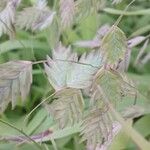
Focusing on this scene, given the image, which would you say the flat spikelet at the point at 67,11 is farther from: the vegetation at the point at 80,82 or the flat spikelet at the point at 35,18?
the flat spikelet at the point at 35,18

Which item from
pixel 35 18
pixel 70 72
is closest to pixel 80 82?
pixel 70 72

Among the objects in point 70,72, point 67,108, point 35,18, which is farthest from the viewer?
point 35,18

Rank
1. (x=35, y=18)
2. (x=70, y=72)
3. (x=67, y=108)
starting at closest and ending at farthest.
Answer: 1. (x=67, y=108)
2. (x=70, y=72)
3. (x=35, y=18)

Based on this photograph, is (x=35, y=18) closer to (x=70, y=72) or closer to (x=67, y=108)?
(x=70, y=72)

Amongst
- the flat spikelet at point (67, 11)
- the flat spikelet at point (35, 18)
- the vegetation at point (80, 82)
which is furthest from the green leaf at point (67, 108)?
the flat spikelet at point (35, 18)

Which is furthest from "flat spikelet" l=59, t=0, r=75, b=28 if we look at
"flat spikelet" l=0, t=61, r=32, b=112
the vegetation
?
"flat spikelet" l=0, t=61, r=32, b=112

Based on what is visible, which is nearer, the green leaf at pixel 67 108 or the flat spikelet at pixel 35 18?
the green leaf at pixel 67 108

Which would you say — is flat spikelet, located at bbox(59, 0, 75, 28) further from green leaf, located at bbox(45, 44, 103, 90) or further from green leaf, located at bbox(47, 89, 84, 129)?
green leaf, located at bbox(47, 89, 84, 129)

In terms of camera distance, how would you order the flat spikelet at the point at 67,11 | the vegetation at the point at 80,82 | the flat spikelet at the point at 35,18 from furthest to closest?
1. the flat spikelet at the point at 35,18
2. the flat spikelet at the point at 67,11
3. the vegetation at the point at 80,82

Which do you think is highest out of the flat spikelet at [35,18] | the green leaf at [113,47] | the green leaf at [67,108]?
the green leaf at [113,47]
